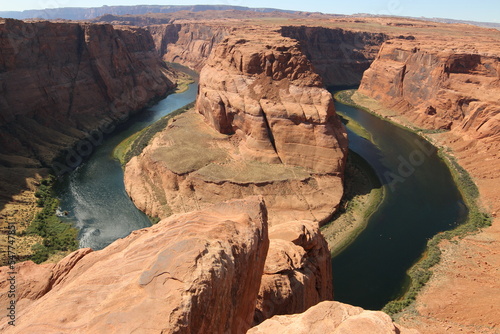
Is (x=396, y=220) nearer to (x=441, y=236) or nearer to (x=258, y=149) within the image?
(x=441, y=236)

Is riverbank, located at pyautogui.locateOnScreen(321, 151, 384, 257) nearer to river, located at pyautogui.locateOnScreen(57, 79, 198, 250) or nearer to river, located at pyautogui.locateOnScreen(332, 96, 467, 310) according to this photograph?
river, located at pyautogui.locateOnScreen(332, 96, 467, 310)

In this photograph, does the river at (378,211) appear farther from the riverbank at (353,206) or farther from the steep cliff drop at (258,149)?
the steep cliff drop at (258,149)

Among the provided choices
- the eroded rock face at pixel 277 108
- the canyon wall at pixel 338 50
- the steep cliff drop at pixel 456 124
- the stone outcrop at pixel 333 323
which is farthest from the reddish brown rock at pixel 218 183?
the canyon wall at pixel 338 50

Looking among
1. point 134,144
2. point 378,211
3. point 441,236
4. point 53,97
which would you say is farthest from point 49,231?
point 441,236

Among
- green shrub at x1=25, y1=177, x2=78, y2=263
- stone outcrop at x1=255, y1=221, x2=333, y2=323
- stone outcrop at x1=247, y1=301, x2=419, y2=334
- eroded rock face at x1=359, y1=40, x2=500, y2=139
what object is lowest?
green shrub at x1=25, y1=177, x2=78, y2=263

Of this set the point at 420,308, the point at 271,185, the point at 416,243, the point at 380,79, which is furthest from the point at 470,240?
the point at 380,79

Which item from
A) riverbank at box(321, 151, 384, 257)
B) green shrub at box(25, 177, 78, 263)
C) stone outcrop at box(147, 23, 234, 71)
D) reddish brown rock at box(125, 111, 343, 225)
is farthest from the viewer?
stone outcrop at box(147, 23, 234, 71)

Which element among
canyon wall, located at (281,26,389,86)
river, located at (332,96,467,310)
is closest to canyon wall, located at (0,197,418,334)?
river, located at (332,96,467,310)
